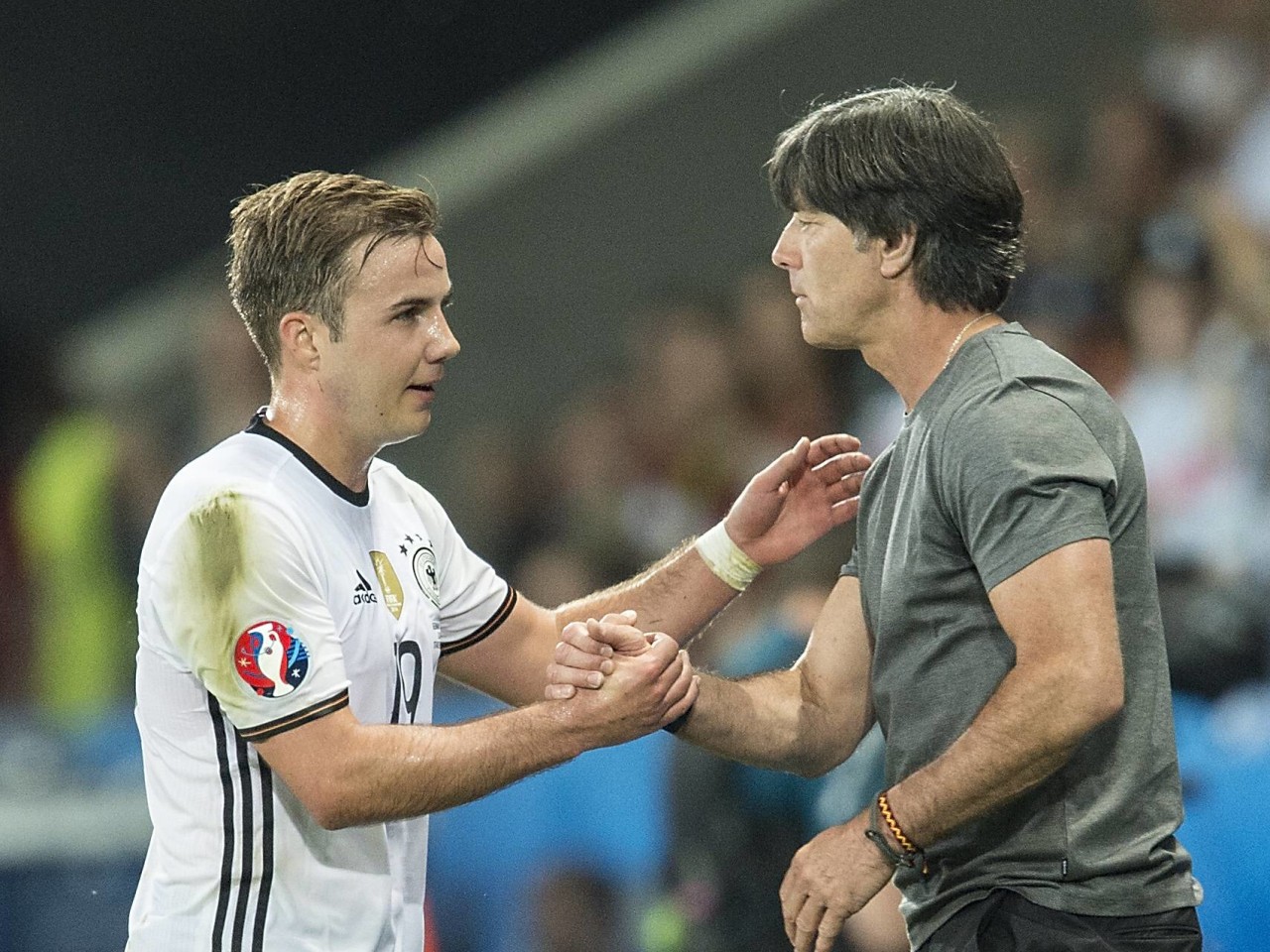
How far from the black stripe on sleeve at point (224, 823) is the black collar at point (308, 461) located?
0.37 m

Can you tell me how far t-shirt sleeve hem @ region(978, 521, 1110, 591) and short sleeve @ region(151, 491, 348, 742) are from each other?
0.94 m

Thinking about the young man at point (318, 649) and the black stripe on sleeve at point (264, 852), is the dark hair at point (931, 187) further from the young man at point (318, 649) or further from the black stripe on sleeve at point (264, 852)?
the black stripe on sleeve at point (264, 852)

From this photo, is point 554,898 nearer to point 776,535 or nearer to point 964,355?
point 776,535

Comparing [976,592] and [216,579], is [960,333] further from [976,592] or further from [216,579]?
[216,579]

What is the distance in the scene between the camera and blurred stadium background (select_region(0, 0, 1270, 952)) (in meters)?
4.69

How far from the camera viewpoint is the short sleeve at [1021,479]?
2.27m

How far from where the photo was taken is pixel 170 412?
8.46 m

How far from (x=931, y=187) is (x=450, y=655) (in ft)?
4.01

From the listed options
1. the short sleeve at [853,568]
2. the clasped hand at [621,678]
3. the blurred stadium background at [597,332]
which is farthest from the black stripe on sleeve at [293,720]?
the blurred stadium background at [597,332]

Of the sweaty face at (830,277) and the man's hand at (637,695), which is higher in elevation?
the sweaty face at (830,277)

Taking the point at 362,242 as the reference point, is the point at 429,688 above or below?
below

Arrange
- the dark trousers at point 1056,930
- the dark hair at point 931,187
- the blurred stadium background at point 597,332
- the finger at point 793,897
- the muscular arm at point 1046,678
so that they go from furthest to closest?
the blurred stadium background at point 597,332 → the dark hair at point 931,187 → the finger at point 793,897 → the dark trousers at point 1056,930 → the muscular arm at point 1046,678

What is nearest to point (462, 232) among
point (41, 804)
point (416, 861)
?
point (41, 804)

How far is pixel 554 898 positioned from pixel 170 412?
14.1 ft
